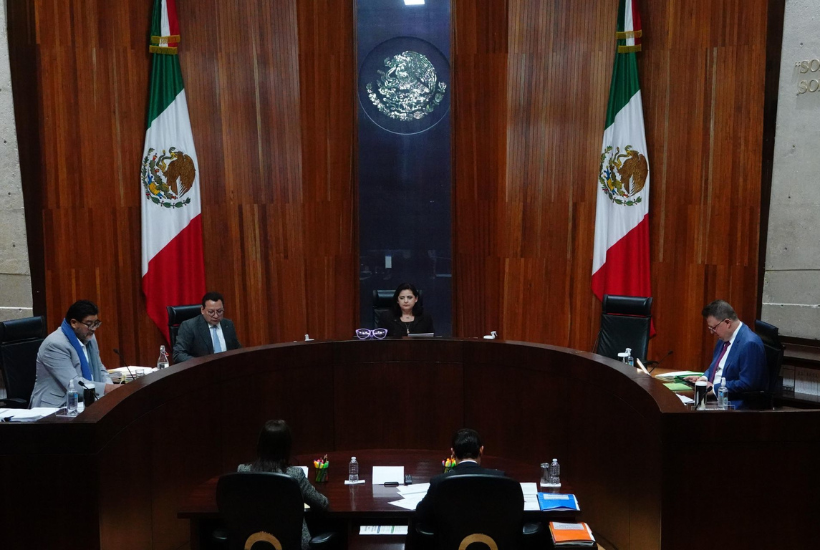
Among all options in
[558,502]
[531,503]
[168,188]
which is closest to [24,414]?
[531,503]

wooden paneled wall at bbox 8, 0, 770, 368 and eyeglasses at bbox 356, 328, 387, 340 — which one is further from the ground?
wooden paneled wall at bbox 8, 0, 770, 368

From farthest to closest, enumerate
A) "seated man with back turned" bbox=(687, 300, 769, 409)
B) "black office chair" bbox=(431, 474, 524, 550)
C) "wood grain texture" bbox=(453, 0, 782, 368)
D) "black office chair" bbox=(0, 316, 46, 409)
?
"wood grain texture" bbox=(453, 0, 782, 368) → "black office chair" bbox=(0, 316, 46, 409) → "seated man with back turned" bbox=(687, 300, 769, 409) → "black office chair" bbox=(431, 474, 524, 550)

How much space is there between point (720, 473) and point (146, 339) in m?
4.67

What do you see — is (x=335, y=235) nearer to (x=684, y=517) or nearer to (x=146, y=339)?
(x=146, y=339)

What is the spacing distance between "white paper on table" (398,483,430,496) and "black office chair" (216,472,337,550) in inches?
29.9

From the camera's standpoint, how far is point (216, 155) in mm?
6371

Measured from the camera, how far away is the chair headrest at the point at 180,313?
5.31 m

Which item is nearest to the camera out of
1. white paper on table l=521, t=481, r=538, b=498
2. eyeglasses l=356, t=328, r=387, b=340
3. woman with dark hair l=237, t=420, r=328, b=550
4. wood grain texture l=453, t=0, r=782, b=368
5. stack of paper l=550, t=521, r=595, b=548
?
woman with dark hair l=237, t=420, r=328, b=550

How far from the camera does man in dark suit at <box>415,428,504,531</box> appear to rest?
2.82 meters

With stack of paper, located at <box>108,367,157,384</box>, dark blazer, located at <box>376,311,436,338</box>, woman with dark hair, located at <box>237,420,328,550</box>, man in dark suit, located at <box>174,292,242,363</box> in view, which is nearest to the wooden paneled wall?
dark blazer, located at <box>376,311,436,338</box>

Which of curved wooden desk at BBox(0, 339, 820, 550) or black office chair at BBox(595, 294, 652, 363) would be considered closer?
curved wooden desk at BBox(0, 339, 820, 550)

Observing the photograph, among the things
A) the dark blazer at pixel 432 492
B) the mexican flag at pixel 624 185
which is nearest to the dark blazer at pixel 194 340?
the dark blazer at pixel 432 492

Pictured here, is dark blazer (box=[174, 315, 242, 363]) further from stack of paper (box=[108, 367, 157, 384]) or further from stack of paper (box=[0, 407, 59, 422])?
stack of paper (box=[0, 407, 59, 422])

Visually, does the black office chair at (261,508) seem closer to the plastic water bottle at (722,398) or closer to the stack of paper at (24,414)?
the stack of paper at (24,414)
